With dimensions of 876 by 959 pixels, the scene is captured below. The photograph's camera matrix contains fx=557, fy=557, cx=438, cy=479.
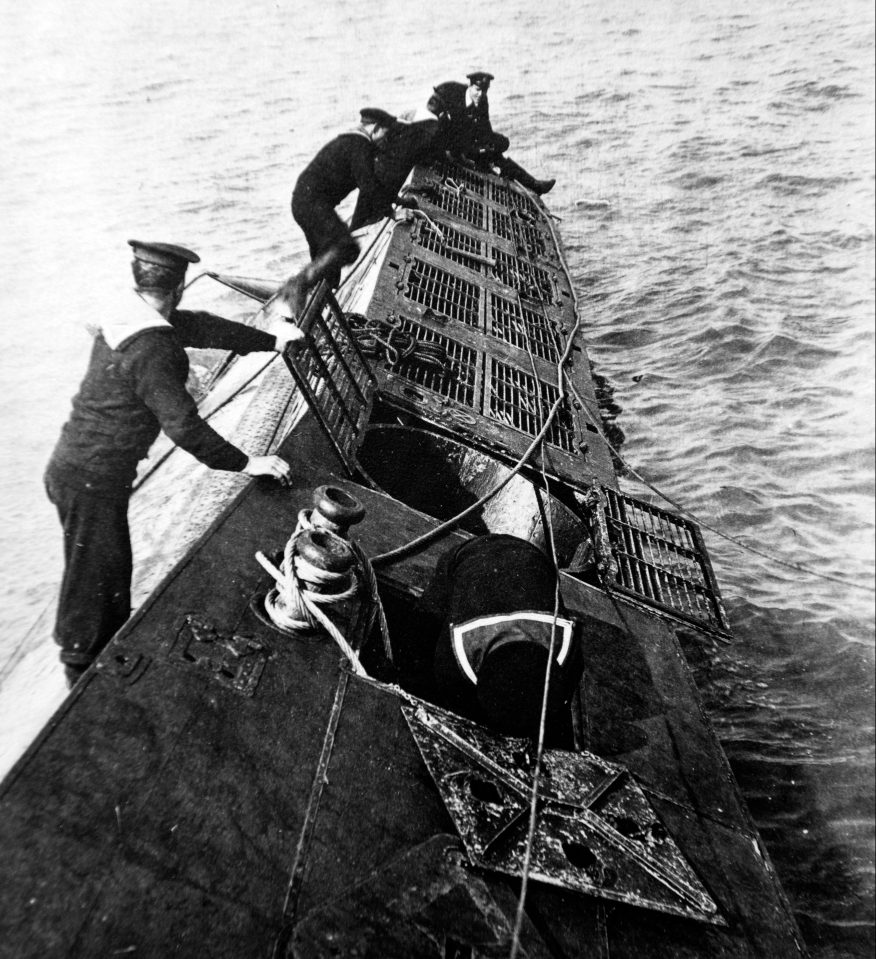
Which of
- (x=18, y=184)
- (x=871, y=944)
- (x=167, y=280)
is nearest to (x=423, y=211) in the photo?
(x=167, y=280)

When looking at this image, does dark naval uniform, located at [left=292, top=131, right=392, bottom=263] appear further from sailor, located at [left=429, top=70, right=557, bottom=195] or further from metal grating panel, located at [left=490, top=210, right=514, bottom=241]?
sailor, located at [left=429, top=70, right=557, bottom=195]

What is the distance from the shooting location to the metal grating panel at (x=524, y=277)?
6.73 metres

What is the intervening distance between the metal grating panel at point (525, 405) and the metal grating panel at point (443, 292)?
833 millimetres

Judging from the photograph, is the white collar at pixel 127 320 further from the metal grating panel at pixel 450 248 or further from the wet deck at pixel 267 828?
the metal grating panel at pixel 450 248

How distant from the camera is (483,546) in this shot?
2.64m

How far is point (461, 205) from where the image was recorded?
8.12 meters

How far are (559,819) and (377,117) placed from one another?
18.6 ft

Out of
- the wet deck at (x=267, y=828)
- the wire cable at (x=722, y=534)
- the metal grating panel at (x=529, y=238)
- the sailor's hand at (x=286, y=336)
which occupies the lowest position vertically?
the wire cable at (x=722, y=534)

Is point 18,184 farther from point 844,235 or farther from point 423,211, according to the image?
point 844,235

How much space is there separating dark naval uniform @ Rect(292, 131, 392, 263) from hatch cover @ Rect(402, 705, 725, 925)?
466 centimetres

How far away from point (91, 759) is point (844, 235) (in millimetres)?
11463

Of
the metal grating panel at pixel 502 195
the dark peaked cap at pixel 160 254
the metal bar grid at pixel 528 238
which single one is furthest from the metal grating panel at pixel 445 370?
the metal grating panel at pixel 502 195

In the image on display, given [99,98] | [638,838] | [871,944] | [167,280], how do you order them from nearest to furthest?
[638,838]
[167,280]
[871,944]
[99,98]

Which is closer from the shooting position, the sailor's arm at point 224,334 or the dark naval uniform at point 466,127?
the sailor's arm at point 224,334
